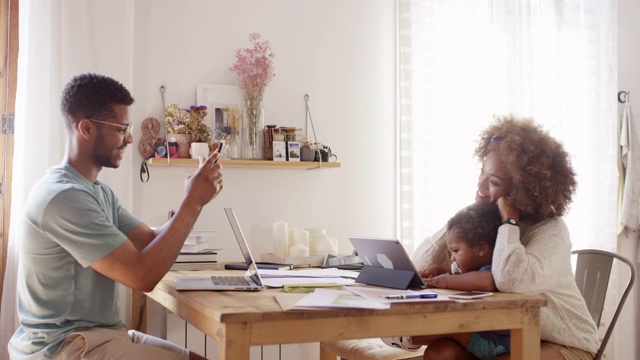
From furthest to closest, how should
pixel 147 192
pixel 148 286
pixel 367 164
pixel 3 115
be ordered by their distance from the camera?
1. pixel 367 164
2. pixel 147 192
3. pixel 3 115
4. pixel 148 286

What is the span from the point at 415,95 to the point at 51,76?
1.83 metres

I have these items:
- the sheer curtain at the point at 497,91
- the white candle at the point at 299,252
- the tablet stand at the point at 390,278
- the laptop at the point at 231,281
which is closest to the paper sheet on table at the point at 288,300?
the laptop at the point at 231,281

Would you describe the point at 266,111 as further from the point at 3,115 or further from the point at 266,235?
the point at 3,115

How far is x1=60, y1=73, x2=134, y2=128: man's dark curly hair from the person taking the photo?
6.64ft

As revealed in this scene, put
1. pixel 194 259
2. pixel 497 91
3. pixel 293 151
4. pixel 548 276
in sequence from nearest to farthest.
Result: pixel 548 276
pixel 194 259
pixel 293 151
pixel 497 91

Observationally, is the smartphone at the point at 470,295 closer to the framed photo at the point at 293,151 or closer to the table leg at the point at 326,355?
the table leg at the point at 326,355

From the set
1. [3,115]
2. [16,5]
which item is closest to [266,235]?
[3,115]

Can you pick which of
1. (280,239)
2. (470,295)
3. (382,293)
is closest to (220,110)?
(280,239)

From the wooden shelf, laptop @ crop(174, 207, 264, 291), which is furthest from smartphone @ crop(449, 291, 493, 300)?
the wooden shelf

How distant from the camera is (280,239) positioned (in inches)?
127

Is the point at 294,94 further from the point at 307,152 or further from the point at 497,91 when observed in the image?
the point at 497,91

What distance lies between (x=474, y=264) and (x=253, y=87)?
5.34 ft

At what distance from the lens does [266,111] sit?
138 inches

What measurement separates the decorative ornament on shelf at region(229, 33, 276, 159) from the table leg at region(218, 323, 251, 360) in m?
1.95
